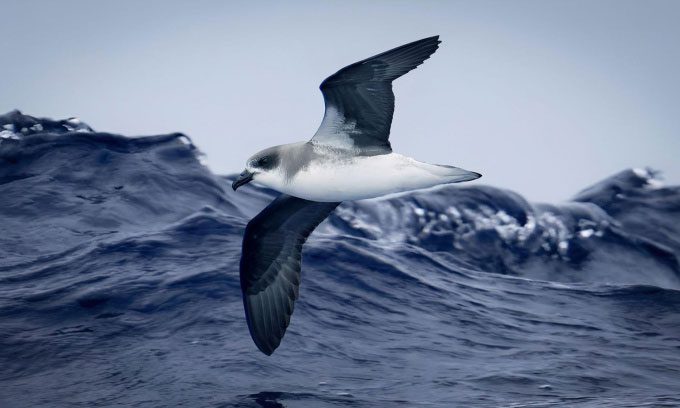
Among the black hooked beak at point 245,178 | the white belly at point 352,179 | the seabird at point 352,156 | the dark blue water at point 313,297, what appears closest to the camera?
the seabird at point 352,156

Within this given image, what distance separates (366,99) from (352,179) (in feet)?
2.92

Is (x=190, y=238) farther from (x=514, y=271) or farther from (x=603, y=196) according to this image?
(x=603, y=196)

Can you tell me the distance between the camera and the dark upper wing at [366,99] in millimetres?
8586

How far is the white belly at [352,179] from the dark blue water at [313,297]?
2408 millimetres

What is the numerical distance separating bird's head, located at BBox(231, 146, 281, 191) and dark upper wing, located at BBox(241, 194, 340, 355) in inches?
47.5

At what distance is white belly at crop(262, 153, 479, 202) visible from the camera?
29.7 ft

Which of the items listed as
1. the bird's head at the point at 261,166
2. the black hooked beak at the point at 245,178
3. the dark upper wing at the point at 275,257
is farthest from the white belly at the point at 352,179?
the dark upper wing at the point at 275,257

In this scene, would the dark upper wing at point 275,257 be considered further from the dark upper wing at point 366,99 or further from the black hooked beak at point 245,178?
the dark upper wing at point 366,99

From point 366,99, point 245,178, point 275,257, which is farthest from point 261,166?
point 275,257

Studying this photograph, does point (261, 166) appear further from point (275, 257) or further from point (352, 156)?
point (275, 257)

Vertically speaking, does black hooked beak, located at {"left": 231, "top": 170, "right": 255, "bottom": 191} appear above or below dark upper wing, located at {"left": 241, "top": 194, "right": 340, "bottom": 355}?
above

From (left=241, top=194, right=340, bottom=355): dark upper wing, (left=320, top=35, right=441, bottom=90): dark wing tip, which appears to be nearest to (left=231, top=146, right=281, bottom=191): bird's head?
(left=320, top=35, right=441, bottom=90): dark wing tip

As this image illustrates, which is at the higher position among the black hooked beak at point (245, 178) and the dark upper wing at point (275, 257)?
the black hooked beak at point (245, 178)

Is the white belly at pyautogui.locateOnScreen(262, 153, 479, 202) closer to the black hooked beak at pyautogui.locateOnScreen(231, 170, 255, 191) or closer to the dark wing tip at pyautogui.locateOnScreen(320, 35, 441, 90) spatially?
the black hooked beak at pyautogui.locateOnScreen(231, 170, 255, 191)
